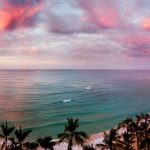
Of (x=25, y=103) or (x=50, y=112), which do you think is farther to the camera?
(x=25, y=103)

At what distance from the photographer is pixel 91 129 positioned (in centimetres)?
9244

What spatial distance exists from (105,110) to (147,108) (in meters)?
28.4

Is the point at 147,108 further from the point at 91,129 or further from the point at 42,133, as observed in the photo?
the point at 42,133

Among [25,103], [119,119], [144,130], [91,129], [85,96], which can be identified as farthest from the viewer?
[85,96]

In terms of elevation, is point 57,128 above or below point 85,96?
below

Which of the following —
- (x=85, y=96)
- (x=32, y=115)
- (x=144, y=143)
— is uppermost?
(x=85, y=96)

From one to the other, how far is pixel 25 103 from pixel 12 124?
41.2 metres

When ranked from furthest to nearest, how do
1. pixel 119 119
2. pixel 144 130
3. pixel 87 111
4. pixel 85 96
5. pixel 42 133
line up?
pixel 85 96 → pixel 87 111 → pixel 119 119 → pixel 42 133 → pixel 144 130

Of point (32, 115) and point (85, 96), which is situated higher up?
point (85, 96)

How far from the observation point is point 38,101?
14150 centimetres

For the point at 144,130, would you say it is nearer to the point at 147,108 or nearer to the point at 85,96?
the point at 147,108

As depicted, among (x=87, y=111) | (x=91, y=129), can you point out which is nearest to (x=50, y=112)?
(x=87, y=111)

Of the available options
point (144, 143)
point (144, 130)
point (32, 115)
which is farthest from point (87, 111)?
point (144, 143)

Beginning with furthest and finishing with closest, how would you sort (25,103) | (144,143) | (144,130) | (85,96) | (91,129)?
(85,96) → (25,103) → (91,129) → (144,130) → (144,143)
